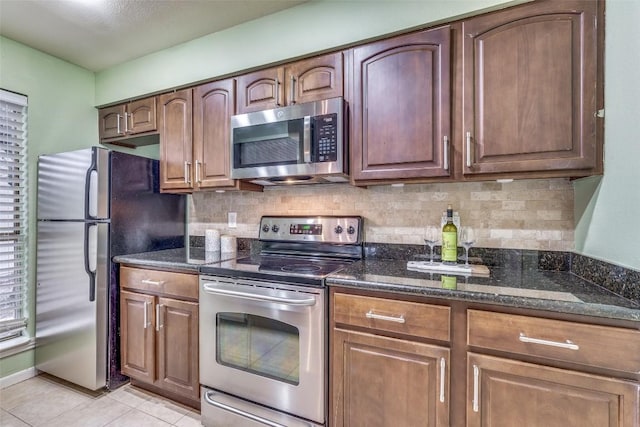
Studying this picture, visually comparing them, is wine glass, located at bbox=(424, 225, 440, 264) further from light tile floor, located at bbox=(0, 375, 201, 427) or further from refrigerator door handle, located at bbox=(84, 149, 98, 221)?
refrigerator door handle, located at bbox=(84, 149, 98, 221)

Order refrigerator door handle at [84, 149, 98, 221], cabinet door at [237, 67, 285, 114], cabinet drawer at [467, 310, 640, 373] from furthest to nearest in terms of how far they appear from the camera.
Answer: refrigerator door handle at [84, 149, 98, 221]
cabinet door at [237, 67, 285, 114]
cabinet drawer at [467, 310, 640, 373]

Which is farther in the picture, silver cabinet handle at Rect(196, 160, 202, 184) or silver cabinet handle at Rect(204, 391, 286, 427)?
silver cabinet handle at Rect(196, 160, 202, 184)

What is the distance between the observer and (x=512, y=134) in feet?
4.58

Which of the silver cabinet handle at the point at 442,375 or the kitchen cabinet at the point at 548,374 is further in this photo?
the silver cabinet handle at the point at 442,375

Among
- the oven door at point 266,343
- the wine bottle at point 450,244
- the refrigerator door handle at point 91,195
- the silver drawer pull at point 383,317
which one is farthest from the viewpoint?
the refrigerator door handle at point 91,195

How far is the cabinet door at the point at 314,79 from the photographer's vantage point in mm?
1754

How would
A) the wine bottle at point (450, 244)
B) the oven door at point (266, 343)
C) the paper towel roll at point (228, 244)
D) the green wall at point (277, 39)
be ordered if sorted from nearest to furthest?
the oven door at point (266, 343) < the green wall at point (277, 39) < the wine bottle at point (450, 244) < the paper towel roll at point (228, 244)

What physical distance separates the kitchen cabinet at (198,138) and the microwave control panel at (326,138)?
0.67 metres

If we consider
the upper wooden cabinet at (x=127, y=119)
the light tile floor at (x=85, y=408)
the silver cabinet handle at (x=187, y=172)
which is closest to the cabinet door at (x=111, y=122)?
the upper wooden cabinet at (x=127, y=119)

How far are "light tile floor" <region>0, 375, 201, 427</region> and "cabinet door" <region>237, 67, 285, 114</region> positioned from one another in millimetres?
1954

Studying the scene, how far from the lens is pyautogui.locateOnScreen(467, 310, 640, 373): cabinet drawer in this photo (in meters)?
0.97

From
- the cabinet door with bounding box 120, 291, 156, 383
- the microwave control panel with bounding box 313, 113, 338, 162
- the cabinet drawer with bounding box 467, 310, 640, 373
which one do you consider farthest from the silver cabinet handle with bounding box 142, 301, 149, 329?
the cabinet drawer with bounding box 467, 310, 640, 373

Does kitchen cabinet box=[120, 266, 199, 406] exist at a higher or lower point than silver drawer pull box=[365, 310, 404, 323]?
lower

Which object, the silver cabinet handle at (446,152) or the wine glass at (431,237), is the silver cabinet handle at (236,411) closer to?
the wine glass at (431,237)
